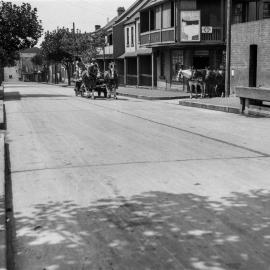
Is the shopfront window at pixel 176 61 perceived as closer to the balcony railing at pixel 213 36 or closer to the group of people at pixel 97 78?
the balcony railing at pixel 213 36

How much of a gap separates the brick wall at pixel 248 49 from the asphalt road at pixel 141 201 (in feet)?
41.2

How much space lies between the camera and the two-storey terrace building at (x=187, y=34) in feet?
116

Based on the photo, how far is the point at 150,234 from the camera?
17.2 ft

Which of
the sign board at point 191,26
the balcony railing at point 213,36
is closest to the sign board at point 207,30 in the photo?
the balcony railing at point 213,36

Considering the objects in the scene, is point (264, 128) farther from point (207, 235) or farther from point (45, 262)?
point (45, 262)

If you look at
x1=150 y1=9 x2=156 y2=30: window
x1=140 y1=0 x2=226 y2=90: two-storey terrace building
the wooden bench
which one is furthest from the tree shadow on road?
x1=150 y1=9 x2=156 y2=30: window

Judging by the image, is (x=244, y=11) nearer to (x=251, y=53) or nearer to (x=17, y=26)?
(x=251, y=53)

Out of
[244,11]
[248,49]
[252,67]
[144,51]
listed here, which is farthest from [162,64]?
[252,67]

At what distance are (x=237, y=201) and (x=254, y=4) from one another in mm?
33551

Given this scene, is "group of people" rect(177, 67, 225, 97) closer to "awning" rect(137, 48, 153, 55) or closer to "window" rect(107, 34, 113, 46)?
"awning" rect(137, 48, 153, 55)

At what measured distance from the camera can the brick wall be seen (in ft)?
80.4

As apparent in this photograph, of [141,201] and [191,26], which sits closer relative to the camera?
[141,201]

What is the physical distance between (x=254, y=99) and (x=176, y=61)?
71.1 feet

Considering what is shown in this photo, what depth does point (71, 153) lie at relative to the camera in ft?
33.6
